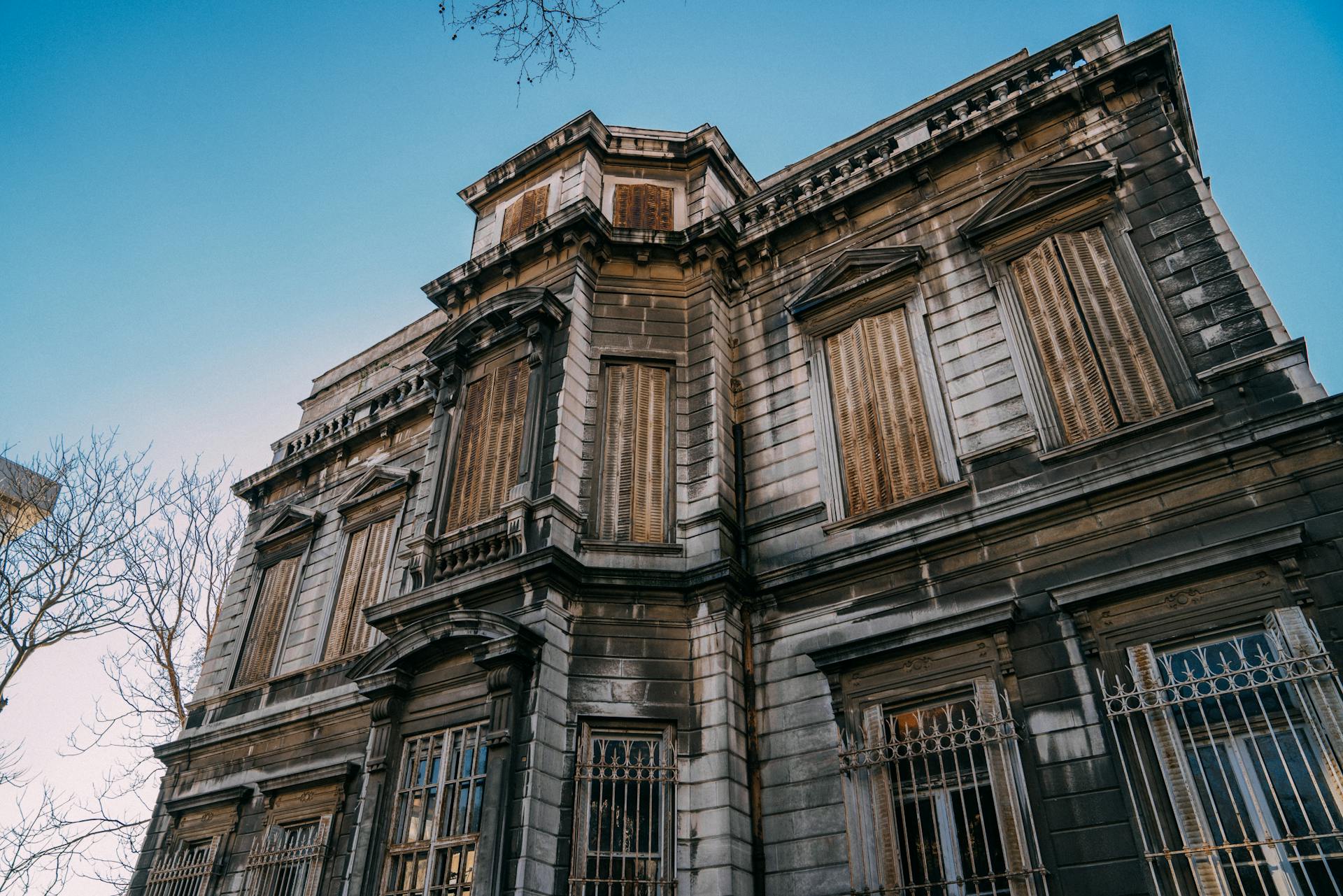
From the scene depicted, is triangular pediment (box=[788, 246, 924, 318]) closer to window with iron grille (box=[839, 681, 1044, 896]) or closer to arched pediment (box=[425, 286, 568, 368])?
arched pediment (box=[425, 286, 568, 368])

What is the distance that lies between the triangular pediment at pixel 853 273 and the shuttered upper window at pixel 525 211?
195 inches

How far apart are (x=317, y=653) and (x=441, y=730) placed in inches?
210

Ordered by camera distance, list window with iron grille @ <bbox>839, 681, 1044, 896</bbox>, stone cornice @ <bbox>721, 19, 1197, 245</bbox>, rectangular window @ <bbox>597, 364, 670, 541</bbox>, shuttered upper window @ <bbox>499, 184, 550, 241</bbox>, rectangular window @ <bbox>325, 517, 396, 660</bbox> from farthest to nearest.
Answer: shuttered upper window @ <bbox>499, 184, 550, 241</bbox> < rectangular window @ <bbox>325, 517, 396, 660</bbox> < rectangular window @ <bbox>597, 364, 670, 541</bbox> < stone cornice @ <bbox>721, 19, 1197, 245</bbox> < window with iron grille @ <bbox>839, 681, 1044, 896</bbox>

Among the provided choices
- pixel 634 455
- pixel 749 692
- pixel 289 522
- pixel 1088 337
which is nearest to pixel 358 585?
pixel 289 522

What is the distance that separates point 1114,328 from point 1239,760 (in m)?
4.38

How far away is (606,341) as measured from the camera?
1223 cm

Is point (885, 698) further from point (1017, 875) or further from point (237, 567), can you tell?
point (237, 567)

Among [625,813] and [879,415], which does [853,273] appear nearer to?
[879,415]

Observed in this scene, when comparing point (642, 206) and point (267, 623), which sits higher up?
point (642, 206)

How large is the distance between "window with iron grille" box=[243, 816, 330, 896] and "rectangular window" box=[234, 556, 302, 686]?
10.2 ft

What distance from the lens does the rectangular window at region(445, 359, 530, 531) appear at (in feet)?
37.3

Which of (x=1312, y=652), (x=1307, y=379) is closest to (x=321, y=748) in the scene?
(x=1312, y=652)

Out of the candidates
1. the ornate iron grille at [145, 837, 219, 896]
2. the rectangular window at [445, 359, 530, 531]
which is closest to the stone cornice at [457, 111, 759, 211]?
the rectangular window at [445, 359, 530, 531]

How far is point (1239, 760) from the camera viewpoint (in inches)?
271
